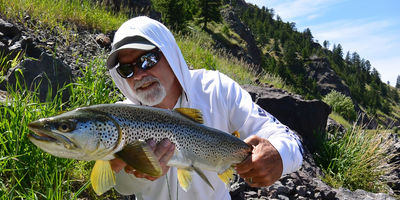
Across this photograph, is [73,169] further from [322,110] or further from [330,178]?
[322,110]

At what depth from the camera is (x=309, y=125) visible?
8.07m

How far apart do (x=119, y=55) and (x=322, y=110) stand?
7.14 m

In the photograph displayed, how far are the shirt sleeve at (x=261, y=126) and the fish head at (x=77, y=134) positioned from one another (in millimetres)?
1273

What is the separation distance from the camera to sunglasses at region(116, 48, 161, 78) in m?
2.50

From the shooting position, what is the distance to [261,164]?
2027 millimetres

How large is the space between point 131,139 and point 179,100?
1.33m

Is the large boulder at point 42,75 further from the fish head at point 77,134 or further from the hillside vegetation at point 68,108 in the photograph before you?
the fish head at point 77,134

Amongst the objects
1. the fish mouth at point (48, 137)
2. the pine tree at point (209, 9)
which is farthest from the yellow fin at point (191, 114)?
the pine tree at point (209, 9)

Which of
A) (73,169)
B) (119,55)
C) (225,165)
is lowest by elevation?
(73,169)

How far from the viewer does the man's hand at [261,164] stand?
2.00 meters

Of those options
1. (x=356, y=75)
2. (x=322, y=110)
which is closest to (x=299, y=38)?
(x=356, y=75)

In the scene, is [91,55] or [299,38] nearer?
[91,55]

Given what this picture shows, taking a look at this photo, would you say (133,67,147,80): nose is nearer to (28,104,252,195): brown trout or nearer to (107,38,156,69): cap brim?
(107,38,156,69): cap brim

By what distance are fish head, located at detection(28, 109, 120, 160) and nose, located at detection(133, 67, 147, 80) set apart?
42.0 inches
